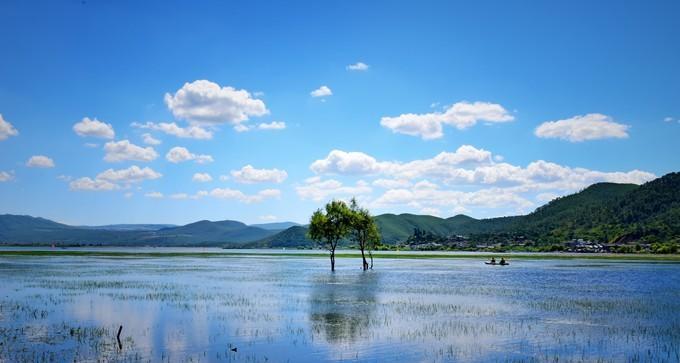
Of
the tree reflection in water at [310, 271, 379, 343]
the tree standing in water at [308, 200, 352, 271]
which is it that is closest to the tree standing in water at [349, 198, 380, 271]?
the tree standing in water at [308, 200, 352, 271]

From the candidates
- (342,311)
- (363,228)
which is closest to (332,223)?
(363,228)

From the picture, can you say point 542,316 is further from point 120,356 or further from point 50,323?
point 50,323

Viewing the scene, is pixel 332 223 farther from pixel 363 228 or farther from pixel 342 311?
pixel 342 311

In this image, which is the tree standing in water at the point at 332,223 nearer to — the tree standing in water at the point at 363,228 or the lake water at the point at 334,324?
the tree standing in water at the point at 363,228

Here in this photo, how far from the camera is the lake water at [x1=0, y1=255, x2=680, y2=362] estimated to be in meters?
31.5

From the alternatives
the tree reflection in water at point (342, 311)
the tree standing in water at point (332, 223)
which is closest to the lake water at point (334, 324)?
the tree reflection in water at point (342, 311)

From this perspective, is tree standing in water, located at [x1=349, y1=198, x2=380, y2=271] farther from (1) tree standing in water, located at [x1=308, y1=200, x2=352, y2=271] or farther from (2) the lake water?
(2) the lake water

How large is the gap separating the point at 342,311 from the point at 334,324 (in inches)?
308

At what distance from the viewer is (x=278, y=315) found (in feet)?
154

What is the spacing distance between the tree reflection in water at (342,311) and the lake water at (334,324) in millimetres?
101

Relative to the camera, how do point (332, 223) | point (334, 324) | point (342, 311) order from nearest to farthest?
point (334, 324) < point (342, 311) < point (332, 223)

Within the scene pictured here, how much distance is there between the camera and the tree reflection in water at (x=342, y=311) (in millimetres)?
37875

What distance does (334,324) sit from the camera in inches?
1647

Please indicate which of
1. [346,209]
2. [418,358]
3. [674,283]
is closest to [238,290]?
[418,358]
